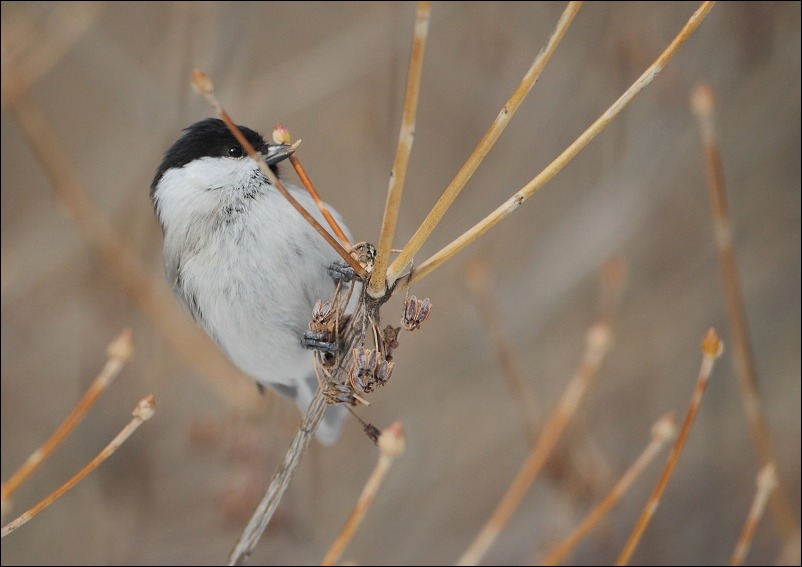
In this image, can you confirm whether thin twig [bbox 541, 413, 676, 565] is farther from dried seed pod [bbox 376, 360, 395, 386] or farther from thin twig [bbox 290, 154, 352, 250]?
thin twig [bbox 290, 154, 352, 250]

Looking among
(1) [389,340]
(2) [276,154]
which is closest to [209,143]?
(2) [276,154]

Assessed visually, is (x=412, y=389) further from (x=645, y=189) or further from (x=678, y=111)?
(x=678, y=111)

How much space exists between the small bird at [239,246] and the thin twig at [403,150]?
1.94 feet

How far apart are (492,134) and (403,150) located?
0.09m

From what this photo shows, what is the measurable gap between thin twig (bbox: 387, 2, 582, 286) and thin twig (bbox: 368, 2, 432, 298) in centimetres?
2

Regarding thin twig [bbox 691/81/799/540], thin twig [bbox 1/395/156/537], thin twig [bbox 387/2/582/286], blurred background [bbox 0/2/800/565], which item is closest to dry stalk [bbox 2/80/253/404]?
blurred background [bbox 0/2/800/565]

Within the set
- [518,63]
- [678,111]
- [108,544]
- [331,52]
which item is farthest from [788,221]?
[108,544]

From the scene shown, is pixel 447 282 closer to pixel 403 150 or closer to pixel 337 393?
pixel 337 393

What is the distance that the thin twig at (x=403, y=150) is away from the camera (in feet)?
2.12

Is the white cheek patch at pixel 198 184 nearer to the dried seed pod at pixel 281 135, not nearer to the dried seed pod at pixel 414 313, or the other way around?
the dried seed pod at pixel 281 135

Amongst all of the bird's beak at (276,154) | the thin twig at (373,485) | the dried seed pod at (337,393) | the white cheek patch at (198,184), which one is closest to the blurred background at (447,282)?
the white cheek patch at (198,184)

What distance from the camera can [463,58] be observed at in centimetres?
244

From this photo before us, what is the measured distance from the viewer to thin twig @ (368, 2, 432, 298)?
65 centimetres

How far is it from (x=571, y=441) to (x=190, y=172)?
1.00m
